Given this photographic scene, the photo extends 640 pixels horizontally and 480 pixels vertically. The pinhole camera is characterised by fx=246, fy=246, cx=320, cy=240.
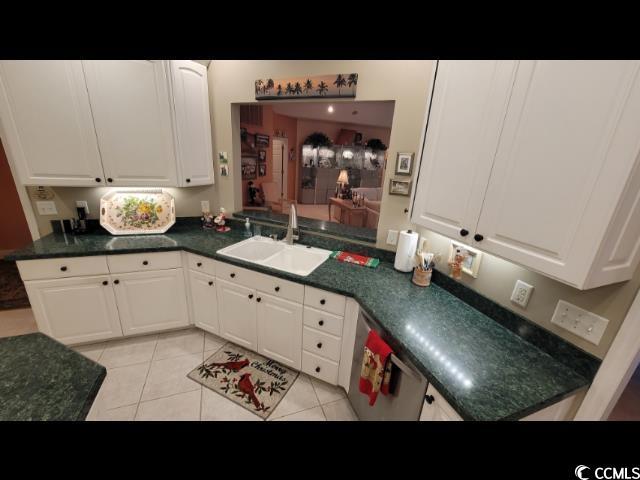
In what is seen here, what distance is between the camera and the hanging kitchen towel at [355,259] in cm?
183

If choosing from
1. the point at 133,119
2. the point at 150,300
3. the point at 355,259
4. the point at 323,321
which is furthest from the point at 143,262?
the point at 355,259

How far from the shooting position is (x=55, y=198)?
6.63ft

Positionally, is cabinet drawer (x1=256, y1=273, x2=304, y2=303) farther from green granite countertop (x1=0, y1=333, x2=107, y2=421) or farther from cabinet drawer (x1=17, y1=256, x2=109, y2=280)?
cabinet drawer (x1=17, y1=256, x2=109, y2=280)

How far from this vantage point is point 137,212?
2.18 m

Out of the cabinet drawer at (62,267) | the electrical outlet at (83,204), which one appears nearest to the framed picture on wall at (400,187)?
the cabinet drawer at (62,267)

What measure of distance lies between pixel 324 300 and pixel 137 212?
1868 mm

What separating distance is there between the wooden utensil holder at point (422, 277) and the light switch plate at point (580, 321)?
1.97ft

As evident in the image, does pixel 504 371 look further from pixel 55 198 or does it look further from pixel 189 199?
pixel 55 198

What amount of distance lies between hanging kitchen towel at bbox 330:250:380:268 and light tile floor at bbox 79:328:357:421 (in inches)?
37.4

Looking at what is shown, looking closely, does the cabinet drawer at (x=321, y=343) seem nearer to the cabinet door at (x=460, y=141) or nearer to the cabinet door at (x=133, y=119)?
the cabinet door at (x=460, y=141)

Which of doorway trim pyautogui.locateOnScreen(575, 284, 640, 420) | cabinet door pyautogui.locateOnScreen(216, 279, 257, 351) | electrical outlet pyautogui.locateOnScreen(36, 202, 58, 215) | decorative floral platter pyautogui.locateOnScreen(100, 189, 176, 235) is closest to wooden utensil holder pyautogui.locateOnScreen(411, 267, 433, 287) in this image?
doorway trim pyautogui.locateOnScreen(575, 284, 640, 420)

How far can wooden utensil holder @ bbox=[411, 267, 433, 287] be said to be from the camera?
1543mm

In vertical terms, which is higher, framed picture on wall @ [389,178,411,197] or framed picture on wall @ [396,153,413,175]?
framed picture on wall @ [396,153,413,175]
